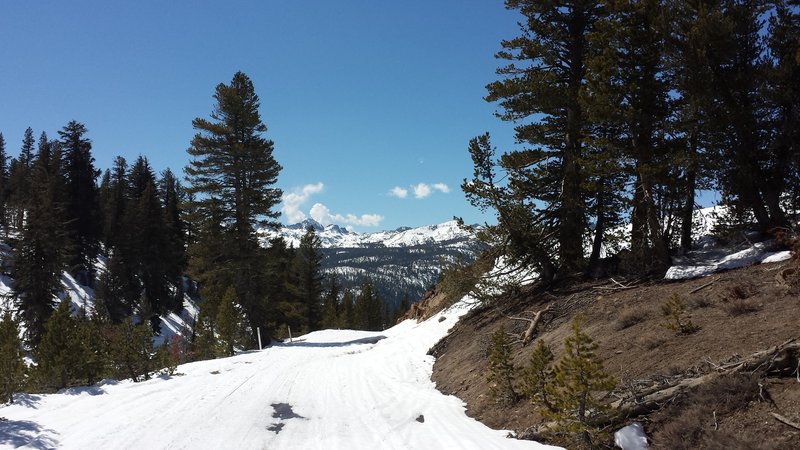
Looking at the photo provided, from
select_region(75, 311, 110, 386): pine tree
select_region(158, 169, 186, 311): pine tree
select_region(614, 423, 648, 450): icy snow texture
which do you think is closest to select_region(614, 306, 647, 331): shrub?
select_region(614, 423, 648, 450): icy snow texture

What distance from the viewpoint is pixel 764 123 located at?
11711mm

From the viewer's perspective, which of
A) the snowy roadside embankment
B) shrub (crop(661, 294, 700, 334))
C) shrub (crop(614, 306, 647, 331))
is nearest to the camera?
shrub (crop(661, 294, 700, 334))

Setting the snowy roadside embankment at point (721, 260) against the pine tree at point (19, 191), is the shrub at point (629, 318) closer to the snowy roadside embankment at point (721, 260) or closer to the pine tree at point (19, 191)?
the snowy roadside embankment at point (721, 260)

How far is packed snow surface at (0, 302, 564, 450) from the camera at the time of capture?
7.21m

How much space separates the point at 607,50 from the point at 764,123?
434cm

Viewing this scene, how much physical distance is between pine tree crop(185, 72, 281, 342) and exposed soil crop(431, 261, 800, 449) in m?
13.9

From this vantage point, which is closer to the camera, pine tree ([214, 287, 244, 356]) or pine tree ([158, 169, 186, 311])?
pine tree ([214, 287, 244, 356])

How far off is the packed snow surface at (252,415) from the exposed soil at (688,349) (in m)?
1.03

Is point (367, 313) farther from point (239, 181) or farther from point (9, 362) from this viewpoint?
point (9, 362)

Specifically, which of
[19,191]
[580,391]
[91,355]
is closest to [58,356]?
[91,355]

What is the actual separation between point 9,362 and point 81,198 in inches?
1874

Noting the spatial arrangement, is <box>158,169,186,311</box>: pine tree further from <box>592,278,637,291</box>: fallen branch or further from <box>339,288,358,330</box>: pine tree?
<box>592,278,637,291</box>: fallen branch

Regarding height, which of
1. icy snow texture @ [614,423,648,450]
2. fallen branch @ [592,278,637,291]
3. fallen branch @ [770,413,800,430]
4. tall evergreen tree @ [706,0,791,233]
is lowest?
icy snow texture @ [614,423,648,450]

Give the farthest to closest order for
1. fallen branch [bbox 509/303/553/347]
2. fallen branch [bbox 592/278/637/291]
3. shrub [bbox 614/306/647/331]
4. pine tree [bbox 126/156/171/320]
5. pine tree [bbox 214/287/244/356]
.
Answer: pine tree [bbox 126/156/171/320] → pine tree [bbox 214/287/244/356] → fallen branch [bbox 592/278/637/291] → fallen branch [bbox 509/303/553/347] → shrub [bbox 614/306/647/331]
